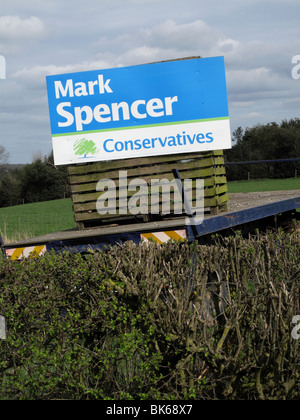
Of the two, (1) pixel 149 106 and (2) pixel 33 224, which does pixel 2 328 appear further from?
(2) pixel 33 224

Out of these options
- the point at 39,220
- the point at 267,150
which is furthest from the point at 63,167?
the point at 39,220

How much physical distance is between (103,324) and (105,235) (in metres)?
2.29

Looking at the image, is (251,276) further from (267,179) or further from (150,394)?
(267,179)

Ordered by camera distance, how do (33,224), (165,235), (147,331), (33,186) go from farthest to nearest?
(33,186)
(33,224)
(165,235)
(147,331)

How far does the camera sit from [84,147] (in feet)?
23.3

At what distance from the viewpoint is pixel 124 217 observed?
24.0 ft

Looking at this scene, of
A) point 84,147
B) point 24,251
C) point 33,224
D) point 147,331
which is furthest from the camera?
point 33,224

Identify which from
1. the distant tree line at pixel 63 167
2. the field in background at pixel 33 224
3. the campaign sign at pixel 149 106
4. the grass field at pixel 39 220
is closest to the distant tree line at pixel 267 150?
the distant tree line at pixel 63 167

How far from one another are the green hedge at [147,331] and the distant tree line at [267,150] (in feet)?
210

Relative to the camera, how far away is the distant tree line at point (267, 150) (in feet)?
230

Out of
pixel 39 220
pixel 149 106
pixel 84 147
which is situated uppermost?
pixel 149 106

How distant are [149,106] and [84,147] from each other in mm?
858
